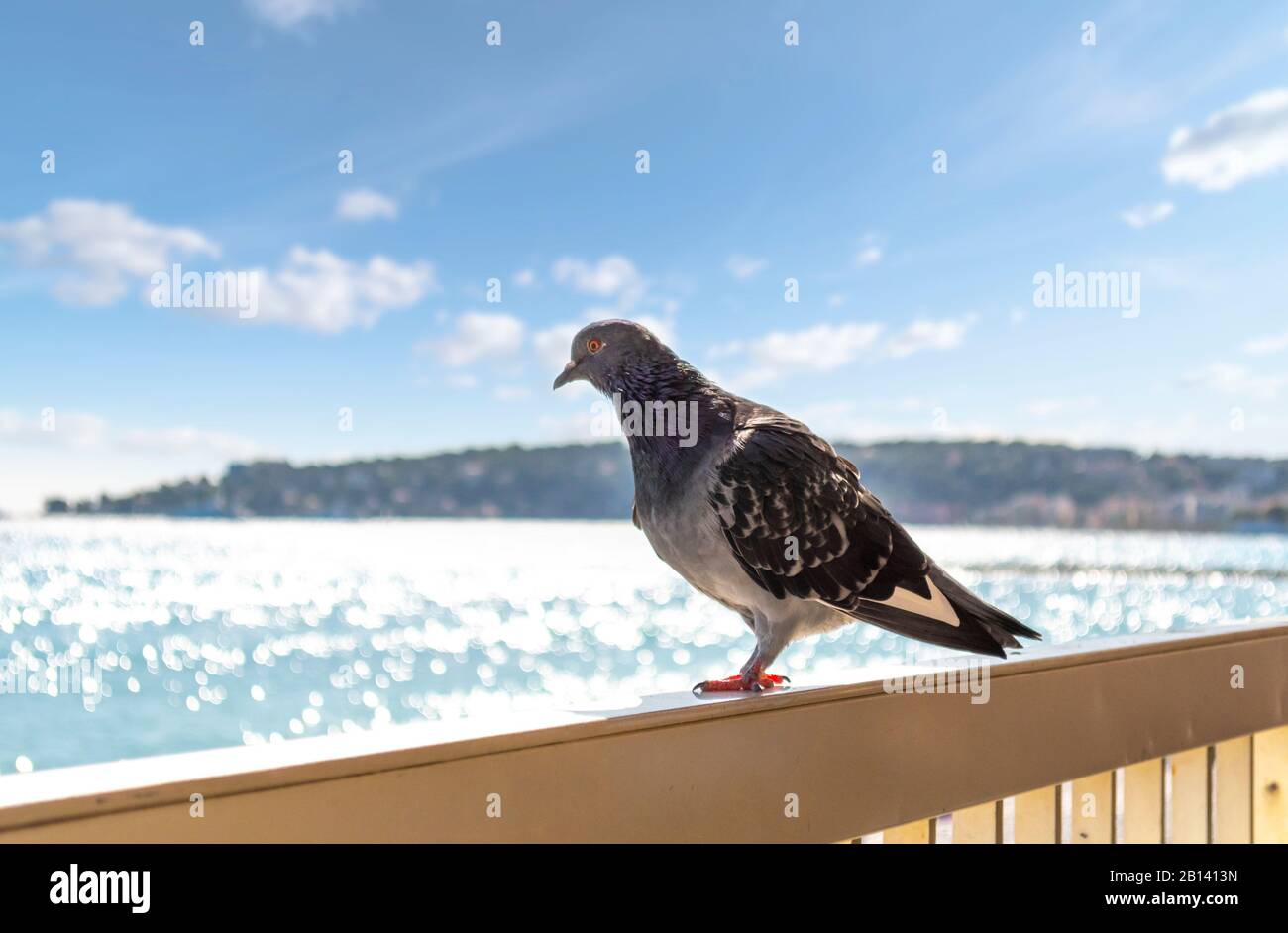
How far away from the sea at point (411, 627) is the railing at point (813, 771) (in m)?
0.11

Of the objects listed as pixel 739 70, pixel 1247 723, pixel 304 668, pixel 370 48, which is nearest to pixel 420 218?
pixel 370 48

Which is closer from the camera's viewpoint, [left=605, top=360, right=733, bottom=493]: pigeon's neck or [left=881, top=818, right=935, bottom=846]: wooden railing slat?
[left=881, top=818, right=935, bottom=846]: wooden railing slat

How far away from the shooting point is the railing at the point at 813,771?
578mm

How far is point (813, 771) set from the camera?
35.6 inches

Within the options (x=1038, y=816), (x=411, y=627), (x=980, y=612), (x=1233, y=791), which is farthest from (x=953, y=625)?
(x=411, y=627)

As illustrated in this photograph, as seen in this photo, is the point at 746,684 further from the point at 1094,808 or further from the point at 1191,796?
the point at 1191,796

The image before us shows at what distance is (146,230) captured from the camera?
44.2 m

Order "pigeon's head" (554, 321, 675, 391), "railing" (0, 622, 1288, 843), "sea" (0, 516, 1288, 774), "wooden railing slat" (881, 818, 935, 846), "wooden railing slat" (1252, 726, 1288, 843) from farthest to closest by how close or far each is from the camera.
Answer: "sea" (0, 516, 1288, 774) → "wooden railing slat" (1252, 726, 1288, 843) → "pigeon's head" (554, 321, 675, 391) → "wooden railing slat" (881, 818, 935, 846) → "railing" (0, 622, 1288, 843)

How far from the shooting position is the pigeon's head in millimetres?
1302

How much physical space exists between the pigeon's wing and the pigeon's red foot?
102mm

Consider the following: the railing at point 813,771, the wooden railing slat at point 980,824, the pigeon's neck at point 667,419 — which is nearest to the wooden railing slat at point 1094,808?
the railing at point 813,771

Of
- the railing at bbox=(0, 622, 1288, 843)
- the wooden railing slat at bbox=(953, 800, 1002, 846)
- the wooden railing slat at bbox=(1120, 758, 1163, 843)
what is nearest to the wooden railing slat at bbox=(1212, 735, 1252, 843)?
the railing at bbox=(0, 622, 1288, 843)

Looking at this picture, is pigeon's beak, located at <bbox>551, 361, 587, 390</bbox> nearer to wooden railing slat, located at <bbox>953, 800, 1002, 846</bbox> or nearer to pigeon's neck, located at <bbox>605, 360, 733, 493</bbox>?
pigeon's neck, located at <bbox>605, 360, 733, 493</bbox>

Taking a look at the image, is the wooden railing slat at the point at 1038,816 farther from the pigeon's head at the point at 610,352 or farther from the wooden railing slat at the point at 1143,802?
the pigeon's head at the point at 610,352
